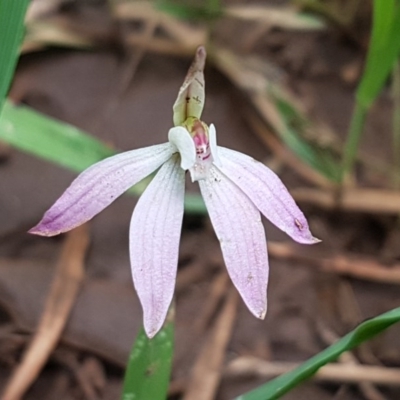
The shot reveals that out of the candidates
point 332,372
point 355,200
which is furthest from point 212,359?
point 355,200

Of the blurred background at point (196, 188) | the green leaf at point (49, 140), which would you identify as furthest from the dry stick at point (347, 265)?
the green leaf at point (49, 140)

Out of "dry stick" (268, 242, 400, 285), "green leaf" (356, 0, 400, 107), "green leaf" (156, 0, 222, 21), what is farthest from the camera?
"green leaf" (156, 0, 222, 21)

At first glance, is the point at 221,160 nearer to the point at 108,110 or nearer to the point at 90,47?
the point at 108,110

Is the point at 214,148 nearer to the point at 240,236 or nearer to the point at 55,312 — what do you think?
the point at 240,236

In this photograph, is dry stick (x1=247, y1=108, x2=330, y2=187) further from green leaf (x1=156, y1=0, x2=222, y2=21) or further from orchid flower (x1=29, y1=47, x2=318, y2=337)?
orchid flower (x1=29, y1=47, x2=318, y2=337)

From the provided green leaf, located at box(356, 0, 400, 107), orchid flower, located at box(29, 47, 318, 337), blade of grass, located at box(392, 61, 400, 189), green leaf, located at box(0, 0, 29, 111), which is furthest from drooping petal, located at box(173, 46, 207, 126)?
blade of grass, located at box(392, 61, 400, 189)

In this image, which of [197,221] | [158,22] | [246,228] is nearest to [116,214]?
[197,221]
